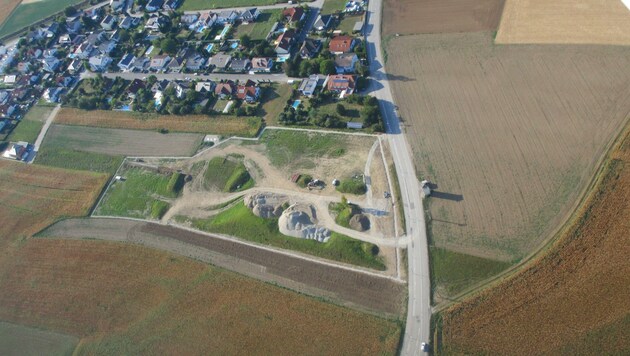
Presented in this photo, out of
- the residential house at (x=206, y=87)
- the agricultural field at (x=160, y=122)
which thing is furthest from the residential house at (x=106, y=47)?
the residential house at (x=206, y=87)

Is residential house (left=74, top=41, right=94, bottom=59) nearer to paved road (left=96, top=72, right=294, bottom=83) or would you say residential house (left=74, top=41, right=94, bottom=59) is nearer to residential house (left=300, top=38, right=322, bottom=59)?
paved road (left=96, top=72, right=294, bottom=83)

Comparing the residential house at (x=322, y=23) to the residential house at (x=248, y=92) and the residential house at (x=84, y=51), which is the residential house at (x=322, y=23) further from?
the residential house at (x=84, y=51)

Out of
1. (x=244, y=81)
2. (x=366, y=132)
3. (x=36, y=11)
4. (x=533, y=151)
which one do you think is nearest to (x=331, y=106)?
(x=366, y=132)

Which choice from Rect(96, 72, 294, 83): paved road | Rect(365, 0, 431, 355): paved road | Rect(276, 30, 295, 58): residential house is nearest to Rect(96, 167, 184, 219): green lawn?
Rect(96, 72, 294, 83): paved road

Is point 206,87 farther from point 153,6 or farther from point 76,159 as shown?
point 153,6

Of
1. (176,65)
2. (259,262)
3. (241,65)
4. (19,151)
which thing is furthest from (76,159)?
(259,262)
